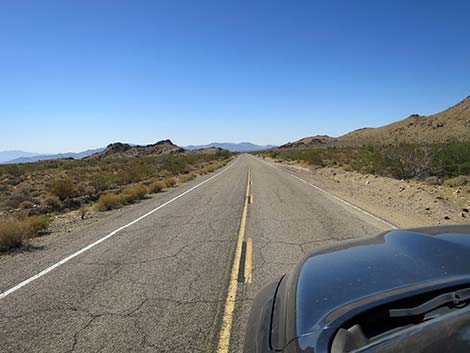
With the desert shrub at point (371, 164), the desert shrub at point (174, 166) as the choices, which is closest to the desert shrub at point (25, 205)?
the desert shrub at point (174, 166)

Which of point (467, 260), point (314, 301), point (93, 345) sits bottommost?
point (93, 345)

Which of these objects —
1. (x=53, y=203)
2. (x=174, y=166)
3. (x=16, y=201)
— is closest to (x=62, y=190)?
(x=53, y=203)

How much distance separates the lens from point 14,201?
16234 mm

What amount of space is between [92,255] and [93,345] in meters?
3.51

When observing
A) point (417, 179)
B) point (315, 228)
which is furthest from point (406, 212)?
point (417, 179)

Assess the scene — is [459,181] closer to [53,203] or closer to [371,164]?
[371,164]

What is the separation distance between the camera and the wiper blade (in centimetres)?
175

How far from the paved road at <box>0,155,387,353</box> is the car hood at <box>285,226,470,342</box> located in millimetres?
1526

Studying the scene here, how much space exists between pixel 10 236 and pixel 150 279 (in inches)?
194

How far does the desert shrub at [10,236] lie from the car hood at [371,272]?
7.92m

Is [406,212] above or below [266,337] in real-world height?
below

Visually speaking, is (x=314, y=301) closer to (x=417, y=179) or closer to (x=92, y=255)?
(x=92, y=255)

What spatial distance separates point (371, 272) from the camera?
87.1 inches

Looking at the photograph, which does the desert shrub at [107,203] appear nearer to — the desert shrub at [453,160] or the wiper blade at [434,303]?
the wiper blade at [434,303]
